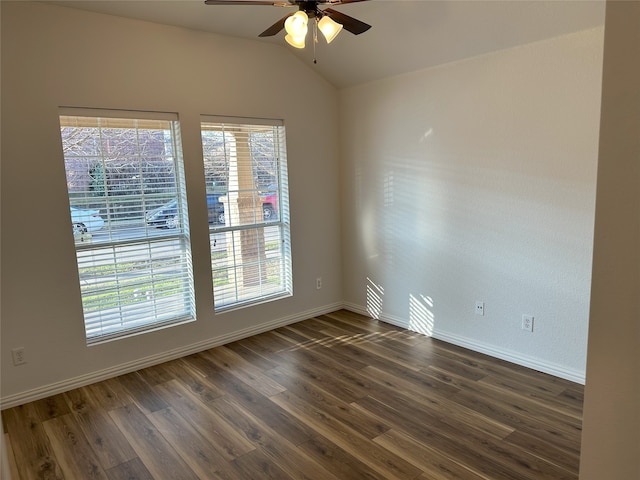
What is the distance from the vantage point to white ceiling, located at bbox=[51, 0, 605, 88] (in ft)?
8.81

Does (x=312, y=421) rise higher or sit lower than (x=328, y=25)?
lower

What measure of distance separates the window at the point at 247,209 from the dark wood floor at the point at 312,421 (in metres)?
0.72

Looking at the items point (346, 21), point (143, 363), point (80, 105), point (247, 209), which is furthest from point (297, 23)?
point (143, 363)

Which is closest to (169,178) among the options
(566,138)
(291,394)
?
(291,394)

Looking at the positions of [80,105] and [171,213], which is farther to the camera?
[171,213]

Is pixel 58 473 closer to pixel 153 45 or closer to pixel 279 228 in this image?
pixel 279 228

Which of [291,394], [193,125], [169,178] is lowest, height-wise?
[291,394]

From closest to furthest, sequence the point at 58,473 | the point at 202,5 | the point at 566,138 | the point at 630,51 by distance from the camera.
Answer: the point at 630,51, the point at 58,473, the point at 566,138, the point at 202,5

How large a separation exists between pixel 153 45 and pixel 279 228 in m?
1.86

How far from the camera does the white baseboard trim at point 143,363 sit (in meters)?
2.95

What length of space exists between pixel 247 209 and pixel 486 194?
203 cm

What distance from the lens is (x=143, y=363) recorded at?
3.43 m

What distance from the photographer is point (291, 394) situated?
2.96m

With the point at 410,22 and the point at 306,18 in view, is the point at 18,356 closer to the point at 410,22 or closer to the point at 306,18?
the point at 306,18
